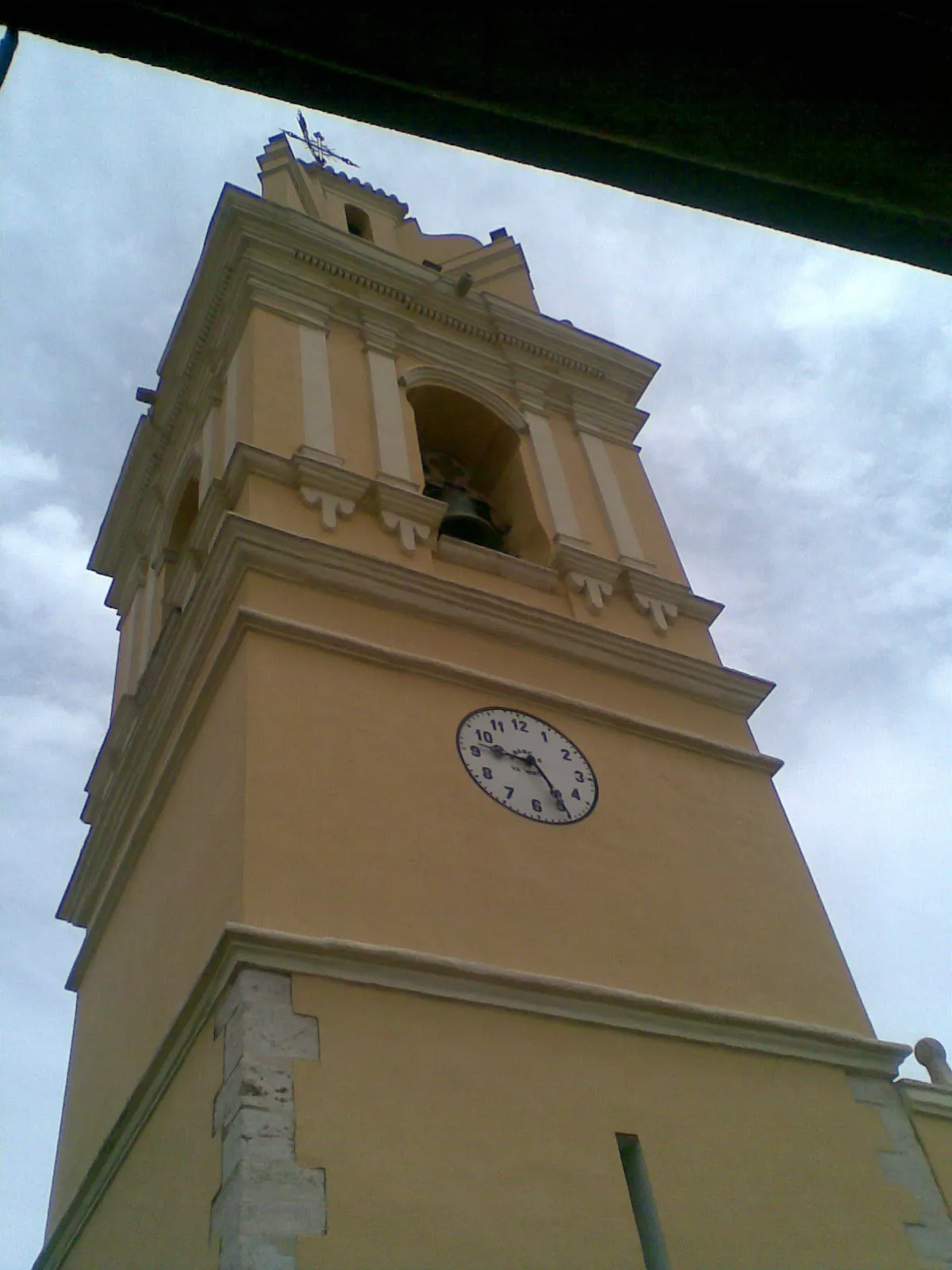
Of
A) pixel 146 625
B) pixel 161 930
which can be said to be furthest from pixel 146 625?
pixel 161 930

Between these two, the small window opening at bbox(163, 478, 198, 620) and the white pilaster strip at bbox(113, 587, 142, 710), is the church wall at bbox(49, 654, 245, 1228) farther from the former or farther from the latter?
the small window opening at bbox(163, 478, 198, 620)

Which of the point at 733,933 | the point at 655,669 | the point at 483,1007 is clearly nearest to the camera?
the point at 483,1007

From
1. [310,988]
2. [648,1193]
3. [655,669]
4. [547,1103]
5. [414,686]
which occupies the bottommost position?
[648,1193]

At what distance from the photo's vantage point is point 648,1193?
16.5ft

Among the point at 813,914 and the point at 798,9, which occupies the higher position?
the point at 813,914

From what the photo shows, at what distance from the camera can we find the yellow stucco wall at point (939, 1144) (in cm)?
591

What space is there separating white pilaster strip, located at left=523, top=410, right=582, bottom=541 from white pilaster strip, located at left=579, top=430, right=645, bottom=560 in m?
0.34

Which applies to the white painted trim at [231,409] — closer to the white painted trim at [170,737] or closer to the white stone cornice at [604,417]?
the white painted trim at [170,737]

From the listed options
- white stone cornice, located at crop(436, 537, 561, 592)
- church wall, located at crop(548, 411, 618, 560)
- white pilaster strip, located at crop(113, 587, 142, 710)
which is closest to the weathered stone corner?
white stone cornice, located at crop(436, 537, 561, 592)

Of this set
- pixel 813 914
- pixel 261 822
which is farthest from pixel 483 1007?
pixel 813 914

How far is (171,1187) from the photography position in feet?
16.3

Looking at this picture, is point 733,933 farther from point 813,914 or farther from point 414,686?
point 414,686

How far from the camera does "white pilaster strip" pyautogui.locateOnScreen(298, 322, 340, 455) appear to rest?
8.80m

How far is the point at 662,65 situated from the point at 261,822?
4.40m
